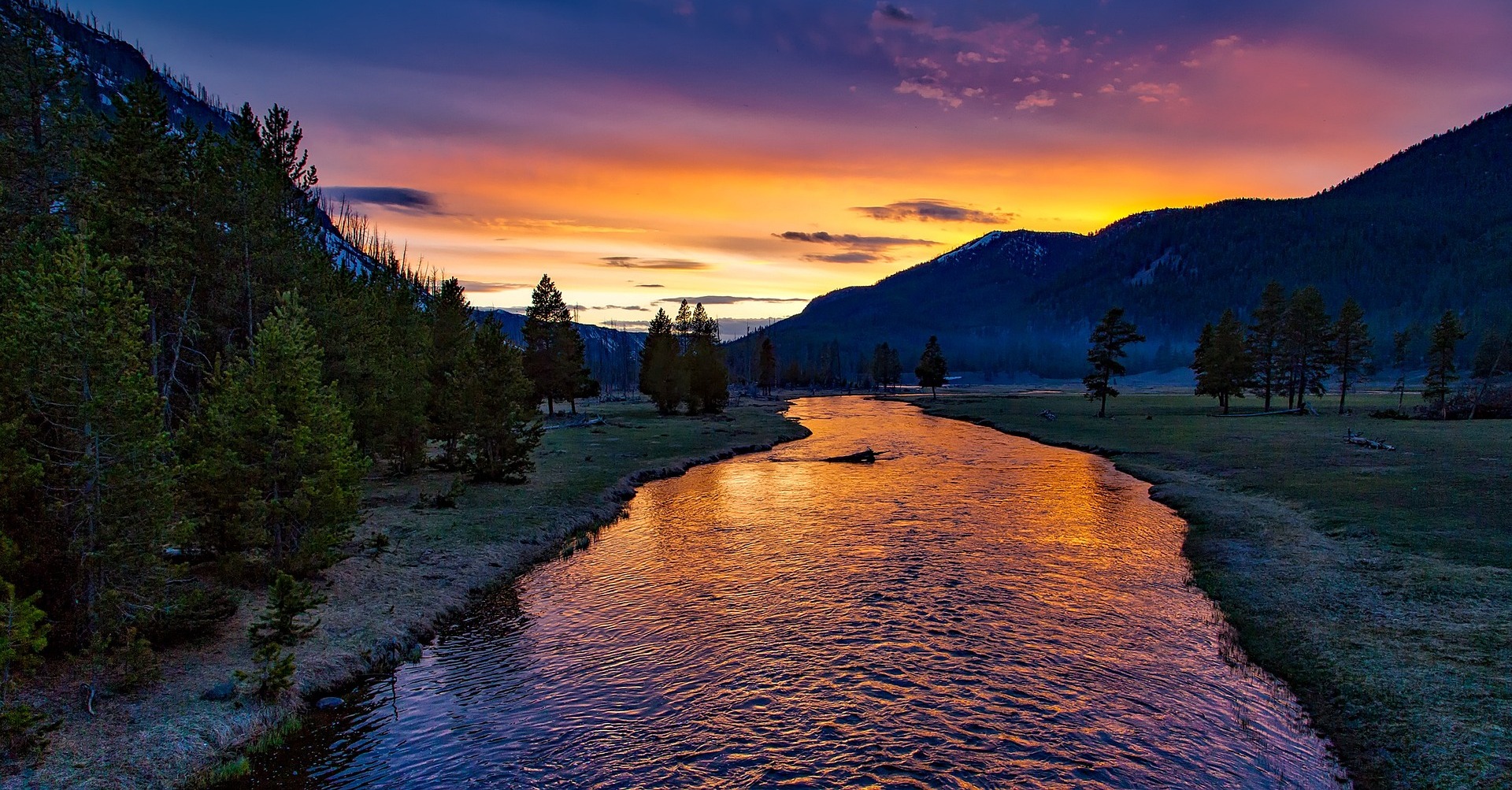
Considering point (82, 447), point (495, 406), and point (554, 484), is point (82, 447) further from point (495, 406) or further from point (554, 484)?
point (554, 484)

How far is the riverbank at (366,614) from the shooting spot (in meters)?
12.2

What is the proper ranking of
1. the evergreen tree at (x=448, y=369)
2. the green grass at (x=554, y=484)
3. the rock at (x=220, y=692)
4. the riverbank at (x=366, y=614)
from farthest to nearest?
the evergreen tree at (x=448, y=369) < the green grass at (x=554, y=484) < the rock at (x=220, y=692) < the riverbank at (x=366, y=614)

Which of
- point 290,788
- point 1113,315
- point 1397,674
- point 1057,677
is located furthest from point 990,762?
point 1113,315

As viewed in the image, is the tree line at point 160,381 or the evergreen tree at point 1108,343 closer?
the tree line at point 160,381

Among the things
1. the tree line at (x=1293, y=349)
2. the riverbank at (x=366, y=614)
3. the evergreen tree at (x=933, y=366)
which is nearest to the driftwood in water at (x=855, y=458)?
the riverbank at (x=366, y=614)

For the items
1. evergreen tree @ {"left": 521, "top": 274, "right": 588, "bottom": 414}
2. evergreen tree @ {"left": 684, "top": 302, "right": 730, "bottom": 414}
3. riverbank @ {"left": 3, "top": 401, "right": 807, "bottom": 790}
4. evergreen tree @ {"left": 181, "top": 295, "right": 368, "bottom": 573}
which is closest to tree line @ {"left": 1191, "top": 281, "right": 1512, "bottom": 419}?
evergreen tree @ {"left": 684, "top": 302, "right": 730, "bottom": 414}

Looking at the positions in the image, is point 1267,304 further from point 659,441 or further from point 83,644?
point 83,644

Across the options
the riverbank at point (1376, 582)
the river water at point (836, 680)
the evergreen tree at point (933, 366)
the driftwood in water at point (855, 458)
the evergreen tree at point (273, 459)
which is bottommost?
the river water at point (836, 680)

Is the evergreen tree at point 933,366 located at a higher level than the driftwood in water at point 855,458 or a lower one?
higher

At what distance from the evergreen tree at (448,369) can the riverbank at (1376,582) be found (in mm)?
38075

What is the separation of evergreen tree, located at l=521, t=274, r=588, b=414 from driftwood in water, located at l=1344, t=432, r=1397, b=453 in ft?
263

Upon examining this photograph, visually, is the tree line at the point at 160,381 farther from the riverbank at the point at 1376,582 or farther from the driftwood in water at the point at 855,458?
the driftwood in water at the point at 855,458

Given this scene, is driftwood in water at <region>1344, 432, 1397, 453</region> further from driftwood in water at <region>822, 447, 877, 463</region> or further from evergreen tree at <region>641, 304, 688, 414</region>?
evergreen tree at <region>641, 304, 688, 414</region>

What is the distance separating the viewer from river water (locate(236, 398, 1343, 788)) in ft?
43.2
